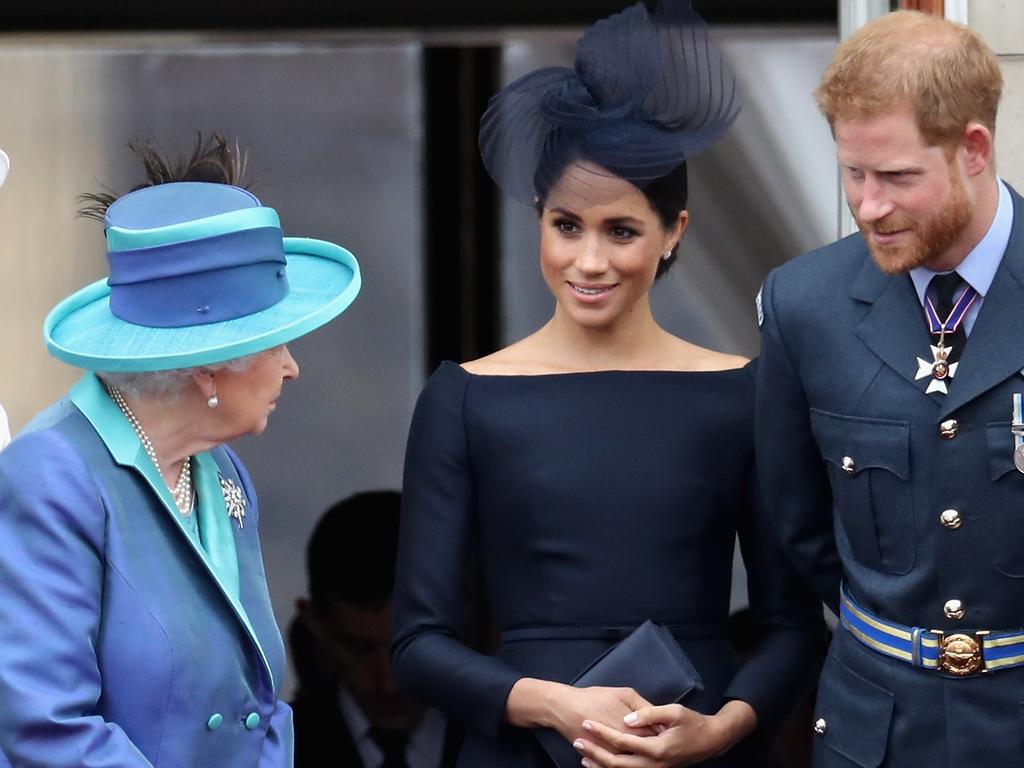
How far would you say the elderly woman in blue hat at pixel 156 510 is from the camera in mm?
2494

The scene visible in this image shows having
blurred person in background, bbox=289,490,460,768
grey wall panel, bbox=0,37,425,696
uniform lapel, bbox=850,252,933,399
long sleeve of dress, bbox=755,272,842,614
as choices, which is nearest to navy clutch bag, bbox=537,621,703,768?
long sleeve of dress, bbox=755,272,842,614

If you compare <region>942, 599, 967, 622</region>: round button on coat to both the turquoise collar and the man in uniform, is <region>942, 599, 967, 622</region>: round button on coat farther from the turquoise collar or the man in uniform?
the turquoise collar

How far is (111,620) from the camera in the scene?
2562 mm

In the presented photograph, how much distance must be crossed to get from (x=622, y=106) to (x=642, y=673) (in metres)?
0.99

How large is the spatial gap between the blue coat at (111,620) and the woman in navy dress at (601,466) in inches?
24.1

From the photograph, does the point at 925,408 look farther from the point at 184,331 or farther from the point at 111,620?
the point at 111,620

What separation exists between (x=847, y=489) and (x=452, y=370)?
830 mm

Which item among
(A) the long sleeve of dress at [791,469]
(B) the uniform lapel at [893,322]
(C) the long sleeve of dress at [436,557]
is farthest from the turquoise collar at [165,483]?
(B) the uniform lapel at [893,322]

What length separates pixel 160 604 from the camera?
260 centimetres

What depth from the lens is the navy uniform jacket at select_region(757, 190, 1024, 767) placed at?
2785mm

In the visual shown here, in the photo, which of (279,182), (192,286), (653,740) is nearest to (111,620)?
(192,286)

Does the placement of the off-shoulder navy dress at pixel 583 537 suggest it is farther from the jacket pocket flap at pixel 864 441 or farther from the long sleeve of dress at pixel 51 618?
the long sleeve of dress at pixel 51 618

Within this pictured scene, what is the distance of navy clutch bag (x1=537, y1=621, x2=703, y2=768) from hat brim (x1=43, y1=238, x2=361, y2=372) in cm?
77

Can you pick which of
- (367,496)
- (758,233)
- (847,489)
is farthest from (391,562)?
(847,489)
